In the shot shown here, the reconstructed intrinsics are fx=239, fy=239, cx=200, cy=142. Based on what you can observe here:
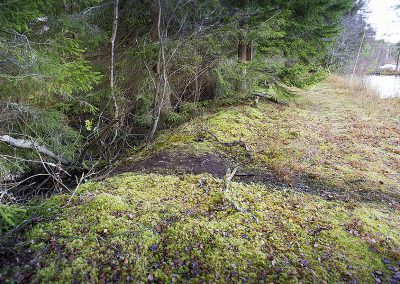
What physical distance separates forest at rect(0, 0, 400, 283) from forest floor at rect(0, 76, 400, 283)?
17 mm

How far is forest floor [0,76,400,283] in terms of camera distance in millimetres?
2084

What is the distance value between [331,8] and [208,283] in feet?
33.4

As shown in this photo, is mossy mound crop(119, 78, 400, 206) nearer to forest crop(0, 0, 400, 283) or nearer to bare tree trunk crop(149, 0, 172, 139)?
forest crop(0, 0, 400, 283)

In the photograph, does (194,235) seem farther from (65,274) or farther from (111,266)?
(65,274)

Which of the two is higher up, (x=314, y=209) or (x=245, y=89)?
(x=245, y=89)

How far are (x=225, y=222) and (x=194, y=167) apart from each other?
1.56m

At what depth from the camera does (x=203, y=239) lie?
2.44m

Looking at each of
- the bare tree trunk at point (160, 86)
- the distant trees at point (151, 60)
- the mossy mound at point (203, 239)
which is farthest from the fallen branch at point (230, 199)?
the bare tree trunk at point (160, 86)

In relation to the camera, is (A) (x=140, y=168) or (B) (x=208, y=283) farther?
(A) (x=140, y=168)

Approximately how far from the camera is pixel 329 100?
11.1m

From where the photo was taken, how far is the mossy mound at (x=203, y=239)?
2051mm

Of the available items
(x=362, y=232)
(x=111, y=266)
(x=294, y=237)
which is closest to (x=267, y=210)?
(x=294, y=237)

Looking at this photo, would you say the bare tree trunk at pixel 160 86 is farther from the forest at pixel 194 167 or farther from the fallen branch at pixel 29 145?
the fallen branch at pixel 29 145

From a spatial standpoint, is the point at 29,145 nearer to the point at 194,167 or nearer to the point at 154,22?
the point at 194,167
